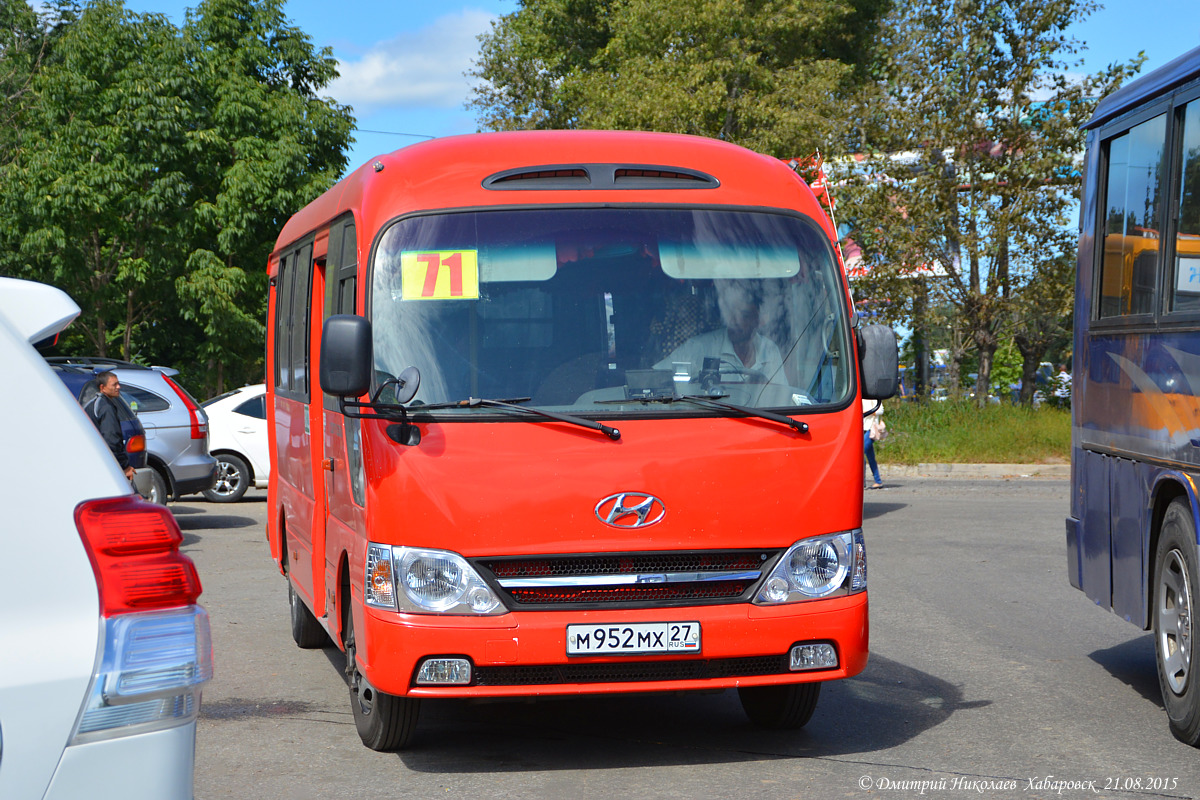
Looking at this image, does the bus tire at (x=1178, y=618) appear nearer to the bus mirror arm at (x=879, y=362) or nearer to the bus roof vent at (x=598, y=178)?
the bus mirror arm at (x=879, y=362)

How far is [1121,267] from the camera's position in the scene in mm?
7395

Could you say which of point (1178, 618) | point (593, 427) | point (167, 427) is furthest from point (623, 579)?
point (167, 427)

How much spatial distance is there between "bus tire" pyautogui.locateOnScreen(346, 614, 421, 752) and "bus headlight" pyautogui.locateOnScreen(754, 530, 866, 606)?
1559mm

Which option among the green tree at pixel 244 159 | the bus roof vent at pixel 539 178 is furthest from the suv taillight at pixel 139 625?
the green tree at pixel 244 159

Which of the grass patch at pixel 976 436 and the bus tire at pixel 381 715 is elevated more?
the bus tire at pixel 381 715

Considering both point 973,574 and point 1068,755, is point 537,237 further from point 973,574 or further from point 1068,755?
point 973,574

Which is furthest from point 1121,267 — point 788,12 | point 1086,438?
point 788,12

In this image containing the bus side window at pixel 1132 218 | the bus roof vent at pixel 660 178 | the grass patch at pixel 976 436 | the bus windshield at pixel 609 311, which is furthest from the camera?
the grass patch at pixel 976 436

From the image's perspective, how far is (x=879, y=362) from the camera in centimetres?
591

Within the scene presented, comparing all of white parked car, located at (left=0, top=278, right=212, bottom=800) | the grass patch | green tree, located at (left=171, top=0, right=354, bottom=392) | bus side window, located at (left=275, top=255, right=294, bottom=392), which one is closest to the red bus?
bus side window, located at (left=275, top=255, right=294, bottom=392)

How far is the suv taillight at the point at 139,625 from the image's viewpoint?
252 cm

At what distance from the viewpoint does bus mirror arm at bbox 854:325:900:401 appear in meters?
5.86

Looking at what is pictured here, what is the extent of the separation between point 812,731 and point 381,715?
1.94m

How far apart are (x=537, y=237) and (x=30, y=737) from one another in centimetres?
376
